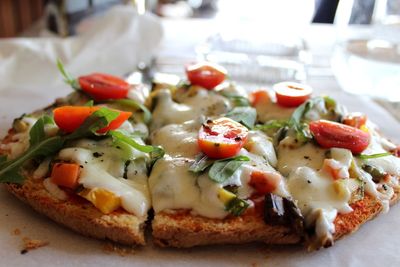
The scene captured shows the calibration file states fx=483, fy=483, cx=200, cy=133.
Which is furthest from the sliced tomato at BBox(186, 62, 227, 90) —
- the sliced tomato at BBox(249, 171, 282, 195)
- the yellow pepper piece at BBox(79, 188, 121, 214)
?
the yellow pepper piece at BBox(79, 188, 121, 214)

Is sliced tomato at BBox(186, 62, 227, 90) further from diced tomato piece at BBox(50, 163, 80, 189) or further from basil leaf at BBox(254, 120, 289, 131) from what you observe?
diced tomato piece at BBox(50, 163, 80, 189)

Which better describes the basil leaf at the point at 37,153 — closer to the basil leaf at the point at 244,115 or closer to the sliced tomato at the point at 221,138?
the sliced tomato at the point at 221,138

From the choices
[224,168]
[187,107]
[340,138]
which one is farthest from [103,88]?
[340,138]

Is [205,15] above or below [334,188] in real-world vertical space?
below

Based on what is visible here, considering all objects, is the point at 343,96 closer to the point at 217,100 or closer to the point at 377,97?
the point at 377,97

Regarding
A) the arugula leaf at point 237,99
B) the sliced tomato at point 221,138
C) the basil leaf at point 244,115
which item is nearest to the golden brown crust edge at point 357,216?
the sliced tomato at point 221,138

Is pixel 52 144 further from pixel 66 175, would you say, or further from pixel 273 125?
pixel 273 125

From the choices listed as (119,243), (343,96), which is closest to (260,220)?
(119,243)
